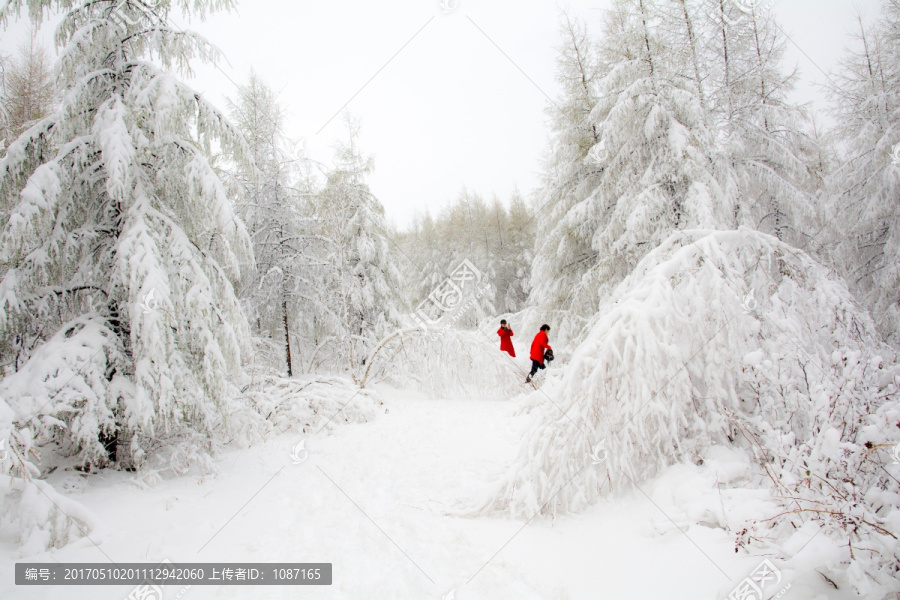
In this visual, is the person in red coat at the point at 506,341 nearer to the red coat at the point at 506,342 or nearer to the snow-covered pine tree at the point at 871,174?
the red coat at the point at 506,342

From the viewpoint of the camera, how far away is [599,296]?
30.5 feet

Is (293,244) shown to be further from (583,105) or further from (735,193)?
(735,193)

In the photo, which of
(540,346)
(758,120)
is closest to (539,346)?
(540,346)

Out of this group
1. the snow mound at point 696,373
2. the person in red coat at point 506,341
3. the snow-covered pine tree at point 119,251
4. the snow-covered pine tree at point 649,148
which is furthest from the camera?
the person in red coat at point 506,341

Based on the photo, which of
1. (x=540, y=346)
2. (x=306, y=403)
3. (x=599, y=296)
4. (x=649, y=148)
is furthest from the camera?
(x=599, y=296)

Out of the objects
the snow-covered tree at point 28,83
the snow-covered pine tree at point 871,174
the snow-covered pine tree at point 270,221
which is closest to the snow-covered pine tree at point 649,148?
the snow-covered pine tree at point 871,174

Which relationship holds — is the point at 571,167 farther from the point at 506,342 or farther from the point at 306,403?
the point at 306,403

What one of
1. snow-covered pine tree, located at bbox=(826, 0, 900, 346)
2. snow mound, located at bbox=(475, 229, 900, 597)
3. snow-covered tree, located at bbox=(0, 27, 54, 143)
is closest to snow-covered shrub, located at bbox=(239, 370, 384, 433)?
snow mound, located at bbox=(475, 229, 900, 597)

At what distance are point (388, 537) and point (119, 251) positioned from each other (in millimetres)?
3949

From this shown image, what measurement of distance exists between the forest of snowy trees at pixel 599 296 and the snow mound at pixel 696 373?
0.02 metres

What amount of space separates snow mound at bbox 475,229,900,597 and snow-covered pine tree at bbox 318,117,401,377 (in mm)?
8595

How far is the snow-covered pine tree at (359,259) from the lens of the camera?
36.6ft

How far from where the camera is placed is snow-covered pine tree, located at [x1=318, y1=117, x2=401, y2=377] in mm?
11148

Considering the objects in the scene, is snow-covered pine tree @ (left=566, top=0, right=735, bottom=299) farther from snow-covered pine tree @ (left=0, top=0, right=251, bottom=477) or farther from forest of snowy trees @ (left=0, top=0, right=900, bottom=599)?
snow-covered pine tree @ (left=0, top=0, right=251, bottom=477)
